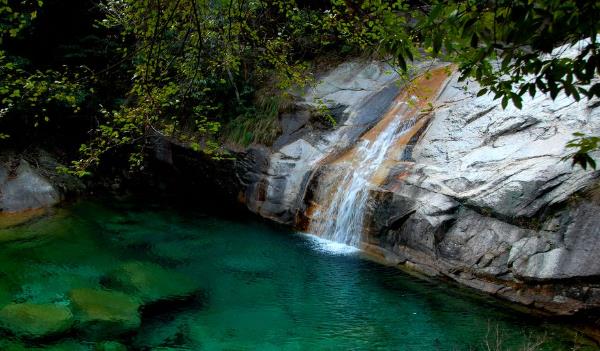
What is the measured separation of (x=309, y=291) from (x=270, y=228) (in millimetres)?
3113

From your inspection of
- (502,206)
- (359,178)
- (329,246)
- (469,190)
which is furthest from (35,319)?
(502,206)

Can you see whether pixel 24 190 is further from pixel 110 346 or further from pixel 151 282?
pixel 110 346

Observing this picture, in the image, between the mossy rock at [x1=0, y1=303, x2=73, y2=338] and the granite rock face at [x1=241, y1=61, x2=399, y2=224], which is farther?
the granite rock face at [x1=241, y1=61, x2=399, y2=224]

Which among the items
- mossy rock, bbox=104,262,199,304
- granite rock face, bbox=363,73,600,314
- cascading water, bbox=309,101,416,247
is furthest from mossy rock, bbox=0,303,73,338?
granite rock face, bbox=363,73,600,314

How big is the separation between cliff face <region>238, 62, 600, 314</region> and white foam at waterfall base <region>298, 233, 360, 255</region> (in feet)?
0.98

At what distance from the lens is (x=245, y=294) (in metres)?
7.43

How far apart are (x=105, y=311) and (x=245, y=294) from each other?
2.00m

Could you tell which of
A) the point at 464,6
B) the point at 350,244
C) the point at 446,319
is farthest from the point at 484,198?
the point at 464,6

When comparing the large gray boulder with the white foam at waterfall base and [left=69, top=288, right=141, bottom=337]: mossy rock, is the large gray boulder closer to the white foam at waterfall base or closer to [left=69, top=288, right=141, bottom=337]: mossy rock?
[left=69, top=288, right=141, bottom=337]: mossy rock

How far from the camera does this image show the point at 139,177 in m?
13.5

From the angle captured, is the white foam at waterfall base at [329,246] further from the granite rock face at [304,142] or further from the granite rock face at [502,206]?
the granite rock face at [304,142]

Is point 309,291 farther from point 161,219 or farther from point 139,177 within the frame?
point 139,177

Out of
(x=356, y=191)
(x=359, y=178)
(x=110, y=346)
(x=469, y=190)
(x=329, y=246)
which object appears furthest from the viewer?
(x=359, y=178)

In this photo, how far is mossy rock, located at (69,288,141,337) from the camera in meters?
6.02
